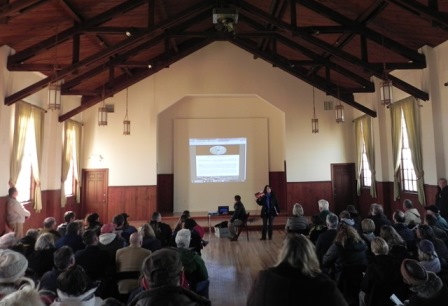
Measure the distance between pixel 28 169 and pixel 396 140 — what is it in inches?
334

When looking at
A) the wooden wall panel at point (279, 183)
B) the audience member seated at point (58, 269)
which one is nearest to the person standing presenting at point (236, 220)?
the wooden wall panel at point (279, 183)

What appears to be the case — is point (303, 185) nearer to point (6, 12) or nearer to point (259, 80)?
point (259, 80)

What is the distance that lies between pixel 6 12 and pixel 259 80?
22.9ft

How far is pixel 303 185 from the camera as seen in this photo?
384 inches

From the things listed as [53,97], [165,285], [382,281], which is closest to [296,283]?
[165,285]

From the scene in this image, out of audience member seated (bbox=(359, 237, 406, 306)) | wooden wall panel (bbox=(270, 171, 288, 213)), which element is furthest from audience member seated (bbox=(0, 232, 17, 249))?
wooden wall panel (bbox=(270, 171, 288, 213))

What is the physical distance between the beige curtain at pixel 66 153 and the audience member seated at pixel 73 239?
4.97 m

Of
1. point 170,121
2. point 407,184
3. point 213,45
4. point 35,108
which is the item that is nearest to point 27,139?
point 35,108

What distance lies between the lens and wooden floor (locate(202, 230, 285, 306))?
4.06 m

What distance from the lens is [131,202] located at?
9375 mm

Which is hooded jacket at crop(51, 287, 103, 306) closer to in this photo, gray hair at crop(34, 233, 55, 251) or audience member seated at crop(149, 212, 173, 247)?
gray hair at crop(34, 233, 55, 251)

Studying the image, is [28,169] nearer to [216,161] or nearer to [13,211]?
[13,211]

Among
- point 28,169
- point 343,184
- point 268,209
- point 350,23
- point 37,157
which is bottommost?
point 268,209

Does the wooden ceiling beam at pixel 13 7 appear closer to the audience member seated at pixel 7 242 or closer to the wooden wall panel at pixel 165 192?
the audience member seated at pixel 7 242
